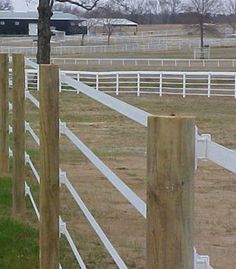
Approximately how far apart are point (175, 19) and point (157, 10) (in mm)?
11507

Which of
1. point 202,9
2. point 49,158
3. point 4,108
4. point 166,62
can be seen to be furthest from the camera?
point 202,9

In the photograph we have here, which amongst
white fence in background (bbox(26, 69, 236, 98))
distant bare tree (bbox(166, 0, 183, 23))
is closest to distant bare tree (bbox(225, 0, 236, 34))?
distant bare tree (bbox(166, 0, 183, 23))

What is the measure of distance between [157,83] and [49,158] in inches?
950

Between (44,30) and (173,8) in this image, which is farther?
(173,8)

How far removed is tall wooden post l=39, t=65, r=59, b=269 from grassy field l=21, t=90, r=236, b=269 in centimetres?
Result: 122

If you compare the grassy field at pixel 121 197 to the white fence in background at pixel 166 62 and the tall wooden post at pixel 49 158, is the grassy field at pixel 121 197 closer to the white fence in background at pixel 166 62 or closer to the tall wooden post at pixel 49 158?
the tall wooden post at pixel 49 158

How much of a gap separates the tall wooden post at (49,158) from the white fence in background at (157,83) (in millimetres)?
21120

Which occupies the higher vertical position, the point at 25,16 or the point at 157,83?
the point at 157,83

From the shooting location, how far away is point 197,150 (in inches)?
88.9

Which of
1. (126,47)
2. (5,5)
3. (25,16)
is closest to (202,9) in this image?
(126,47)

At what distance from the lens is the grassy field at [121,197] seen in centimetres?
632

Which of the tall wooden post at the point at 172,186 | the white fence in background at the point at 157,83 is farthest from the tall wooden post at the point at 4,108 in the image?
the white fence in background at the point at 157,83

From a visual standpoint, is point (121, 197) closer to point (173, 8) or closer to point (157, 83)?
point (157, 83)

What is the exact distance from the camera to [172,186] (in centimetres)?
221
